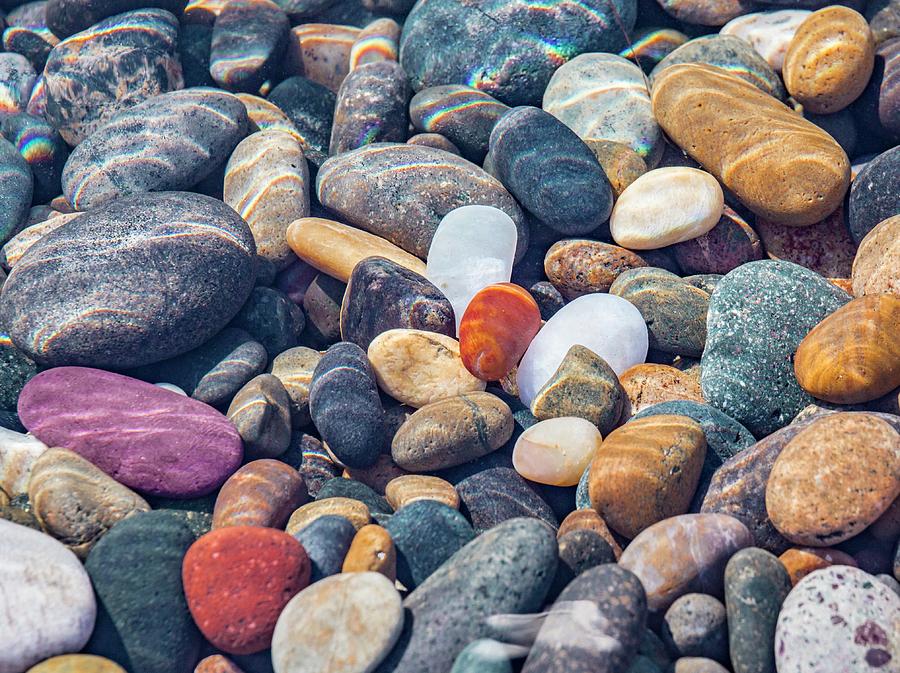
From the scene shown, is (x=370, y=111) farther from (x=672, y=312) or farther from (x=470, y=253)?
(x=672, y=312)

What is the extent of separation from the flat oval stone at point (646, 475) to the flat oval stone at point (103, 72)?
14.7 feet

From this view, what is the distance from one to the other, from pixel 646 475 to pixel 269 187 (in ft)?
10.3

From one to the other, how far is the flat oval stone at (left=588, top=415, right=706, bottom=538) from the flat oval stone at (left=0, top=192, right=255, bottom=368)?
238 centimetres

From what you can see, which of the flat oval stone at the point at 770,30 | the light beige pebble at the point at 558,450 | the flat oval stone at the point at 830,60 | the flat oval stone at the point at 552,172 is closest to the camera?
the light beige pebble at the point at 558,450

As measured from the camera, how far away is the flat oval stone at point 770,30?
5.27 metres

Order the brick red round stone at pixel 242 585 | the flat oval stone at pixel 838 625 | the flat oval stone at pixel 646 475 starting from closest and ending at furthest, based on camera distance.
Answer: the flat oval stone at pixel 838 625 < the brick red round stone at pixel 242 585 < the flat oval stone at pixel 646 475

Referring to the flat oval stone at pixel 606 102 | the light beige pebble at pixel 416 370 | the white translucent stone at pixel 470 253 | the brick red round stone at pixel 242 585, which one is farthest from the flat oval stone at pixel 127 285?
the flat oval stone at pixel 606 102

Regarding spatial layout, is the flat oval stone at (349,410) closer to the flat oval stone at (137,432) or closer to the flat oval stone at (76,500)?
the flat oval stone at (137,432)

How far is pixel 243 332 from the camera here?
4426 millimetres

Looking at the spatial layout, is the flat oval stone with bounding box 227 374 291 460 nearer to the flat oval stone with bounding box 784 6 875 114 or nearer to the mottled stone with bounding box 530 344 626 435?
the mottled stone with bounding box 530 344 626 435

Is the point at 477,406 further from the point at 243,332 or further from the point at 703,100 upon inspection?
the point at 703,100

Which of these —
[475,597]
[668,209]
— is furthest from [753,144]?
[475,597]

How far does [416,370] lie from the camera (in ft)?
12.9

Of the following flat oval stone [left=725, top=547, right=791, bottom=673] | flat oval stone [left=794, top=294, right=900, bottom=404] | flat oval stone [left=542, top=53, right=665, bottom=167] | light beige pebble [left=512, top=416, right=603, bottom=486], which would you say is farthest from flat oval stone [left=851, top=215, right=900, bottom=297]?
flat oval stone [left=725, top=547, right=791, bottom=673]
